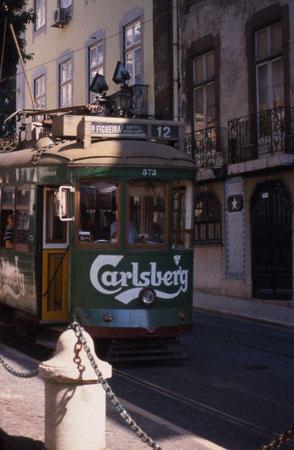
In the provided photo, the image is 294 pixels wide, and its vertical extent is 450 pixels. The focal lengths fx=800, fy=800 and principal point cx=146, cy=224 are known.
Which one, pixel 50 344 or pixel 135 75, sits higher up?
pixel 135 75

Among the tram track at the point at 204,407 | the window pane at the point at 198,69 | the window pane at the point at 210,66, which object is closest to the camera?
the tram track at the point at 204,407

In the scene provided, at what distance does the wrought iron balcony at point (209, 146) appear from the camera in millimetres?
21906

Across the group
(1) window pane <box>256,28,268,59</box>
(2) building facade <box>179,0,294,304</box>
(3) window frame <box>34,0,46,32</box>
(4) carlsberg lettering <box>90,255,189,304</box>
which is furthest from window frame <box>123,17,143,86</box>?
(4) carlsberg lettering <box>90,255,189,304</box>

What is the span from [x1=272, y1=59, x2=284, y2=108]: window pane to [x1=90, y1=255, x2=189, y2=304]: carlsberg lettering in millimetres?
10345

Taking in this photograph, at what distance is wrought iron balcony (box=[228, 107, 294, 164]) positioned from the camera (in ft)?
62.6

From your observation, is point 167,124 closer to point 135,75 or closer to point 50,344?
point 50,344

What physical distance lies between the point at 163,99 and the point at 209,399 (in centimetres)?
1679

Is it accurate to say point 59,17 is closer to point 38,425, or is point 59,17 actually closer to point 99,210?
point 99,210

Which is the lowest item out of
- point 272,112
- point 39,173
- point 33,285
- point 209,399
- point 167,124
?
point 209,399

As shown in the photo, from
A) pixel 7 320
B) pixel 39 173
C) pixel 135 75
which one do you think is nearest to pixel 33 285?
pixel 39 173

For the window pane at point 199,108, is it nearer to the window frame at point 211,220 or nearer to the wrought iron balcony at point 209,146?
the wrought iron balcony at point 209,146

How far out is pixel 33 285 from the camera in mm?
11250

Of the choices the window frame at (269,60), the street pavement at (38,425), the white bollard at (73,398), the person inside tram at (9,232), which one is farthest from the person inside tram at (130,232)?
the window frame at (269,60)

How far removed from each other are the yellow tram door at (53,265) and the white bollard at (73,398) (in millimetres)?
5299
